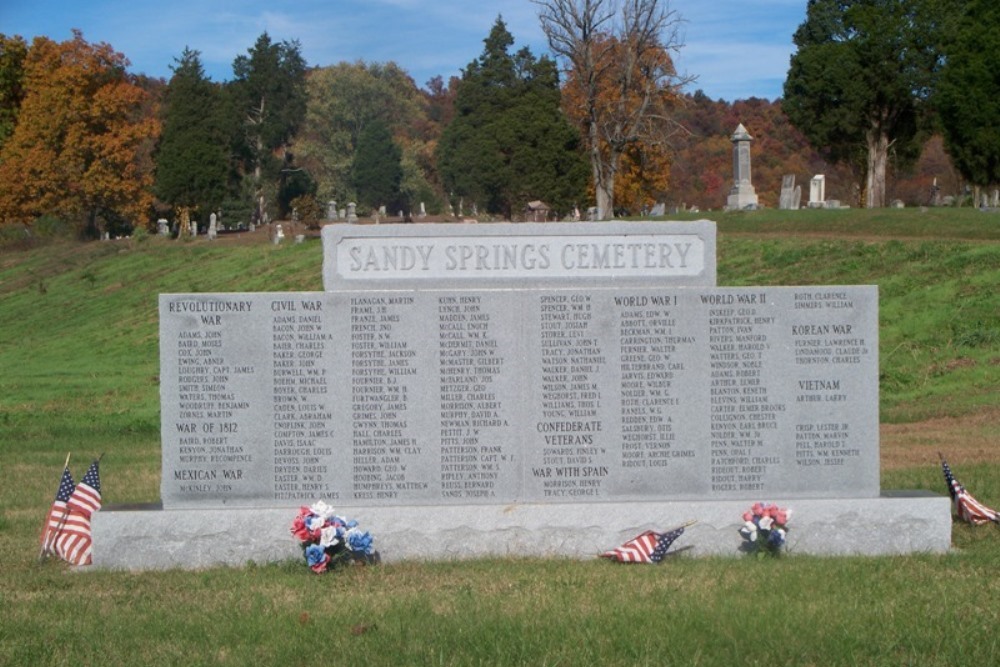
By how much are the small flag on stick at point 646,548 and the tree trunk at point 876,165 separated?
148 feet

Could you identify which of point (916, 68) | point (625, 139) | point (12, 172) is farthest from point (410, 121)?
point (916, 68)

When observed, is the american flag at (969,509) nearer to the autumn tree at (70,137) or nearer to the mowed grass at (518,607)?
the mowed grass at (518,607)

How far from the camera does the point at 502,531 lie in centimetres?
841

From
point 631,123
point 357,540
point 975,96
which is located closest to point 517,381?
point 357,540

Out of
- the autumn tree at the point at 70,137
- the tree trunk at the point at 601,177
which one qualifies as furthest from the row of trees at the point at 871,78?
the autumn tree at the point at 70,137

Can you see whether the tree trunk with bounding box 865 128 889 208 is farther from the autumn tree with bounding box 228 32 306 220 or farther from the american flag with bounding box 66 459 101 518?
the american flag with bounding box 66 459 101 518

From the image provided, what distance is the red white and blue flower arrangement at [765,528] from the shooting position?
820 centimetres

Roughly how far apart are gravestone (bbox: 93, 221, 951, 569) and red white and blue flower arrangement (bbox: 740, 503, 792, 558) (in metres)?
0.32

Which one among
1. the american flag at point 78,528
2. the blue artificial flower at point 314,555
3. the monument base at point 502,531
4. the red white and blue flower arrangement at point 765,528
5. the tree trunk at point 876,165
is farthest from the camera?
the tree trunk at point 876,165

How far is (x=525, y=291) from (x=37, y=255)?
5384 cm

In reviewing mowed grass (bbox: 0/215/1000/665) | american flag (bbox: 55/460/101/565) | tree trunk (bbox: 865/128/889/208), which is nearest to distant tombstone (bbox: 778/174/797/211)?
tree trunk (bbox: 865/128/889/208)

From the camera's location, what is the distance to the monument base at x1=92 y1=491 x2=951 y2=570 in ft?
27.5

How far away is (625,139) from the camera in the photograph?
53812 millimetres

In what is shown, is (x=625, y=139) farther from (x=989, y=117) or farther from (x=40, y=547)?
(x=40, y=547)
